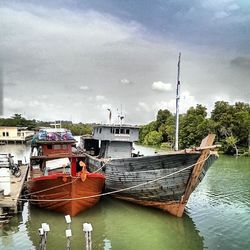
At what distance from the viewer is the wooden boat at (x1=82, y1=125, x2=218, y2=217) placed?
56.7 ft

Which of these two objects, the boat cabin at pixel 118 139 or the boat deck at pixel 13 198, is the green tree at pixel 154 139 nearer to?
the boat cabin at pixel 118 139

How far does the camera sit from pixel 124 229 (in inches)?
681

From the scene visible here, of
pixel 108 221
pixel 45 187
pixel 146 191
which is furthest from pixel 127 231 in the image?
pixel 45 187

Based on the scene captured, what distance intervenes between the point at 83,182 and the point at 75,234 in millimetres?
2904

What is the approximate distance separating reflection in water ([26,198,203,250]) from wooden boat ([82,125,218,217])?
79cm

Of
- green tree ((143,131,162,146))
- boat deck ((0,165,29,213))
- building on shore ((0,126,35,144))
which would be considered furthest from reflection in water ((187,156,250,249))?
building on shore ((0,126,35,144))

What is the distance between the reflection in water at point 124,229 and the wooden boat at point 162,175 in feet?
2.58

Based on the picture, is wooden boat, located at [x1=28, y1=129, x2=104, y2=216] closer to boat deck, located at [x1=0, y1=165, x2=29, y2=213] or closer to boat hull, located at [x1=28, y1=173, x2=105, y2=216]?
boat hull, located at [x1=28, y1=173, x2=105, y2=216]

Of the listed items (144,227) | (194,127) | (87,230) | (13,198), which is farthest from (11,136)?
(87,230)

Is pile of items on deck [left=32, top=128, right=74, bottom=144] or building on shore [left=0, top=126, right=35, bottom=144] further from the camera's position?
building on shore [left=0, top=126, right=35, bottom=144]

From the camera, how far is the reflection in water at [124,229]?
49.7 feet

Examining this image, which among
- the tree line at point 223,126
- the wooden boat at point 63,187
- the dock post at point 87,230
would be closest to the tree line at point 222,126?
the tree line at point 223,126

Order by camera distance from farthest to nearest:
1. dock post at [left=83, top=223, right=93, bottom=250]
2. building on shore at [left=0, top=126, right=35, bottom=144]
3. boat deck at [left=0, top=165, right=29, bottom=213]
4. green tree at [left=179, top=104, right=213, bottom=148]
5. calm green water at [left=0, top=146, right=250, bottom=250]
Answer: building on shore at [left=0, top=126, right=35, bottom=144] → green tree at [left=179, top=104, right=213, bottom=148] → boat deck at [left=0, top=165, right=29, bottom=213] → calm green water at [left=0, top=146, right=250, bottom=250] → dock post at [left=83, top=223, right=93, bottom=250]

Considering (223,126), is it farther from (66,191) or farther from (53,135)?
(66,191)
